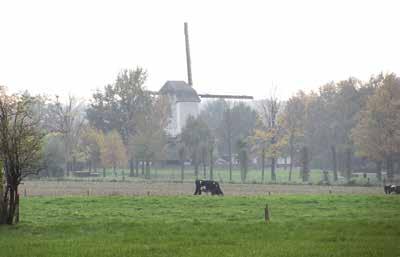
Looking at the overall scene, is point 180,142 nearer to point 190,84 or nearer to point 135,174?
point 135,174

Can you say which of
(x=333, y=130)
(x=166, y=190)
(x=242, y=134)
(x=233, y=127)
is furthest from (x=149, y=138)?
(x=166, y=190)

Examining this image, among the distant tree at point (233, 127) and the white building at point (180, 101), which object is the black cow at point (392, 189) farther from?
the white building at point (180, 101)

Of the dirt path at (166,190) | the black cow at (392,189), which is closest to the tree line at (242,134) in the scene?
the dirt path at (166,190)

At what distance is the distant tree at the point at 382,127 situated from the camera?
62.8m

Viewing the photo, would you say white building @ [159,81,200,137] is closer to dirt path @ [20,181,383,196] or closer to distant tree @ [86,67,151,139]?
distant tree @ [86,67,151,139]

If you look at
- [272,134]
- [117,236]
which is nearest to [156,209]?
[117,236]

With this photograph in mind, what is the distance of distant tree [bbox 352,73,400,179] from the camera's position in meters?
62.8

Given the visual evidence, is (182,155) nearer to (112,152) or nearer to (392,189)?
(112,152)

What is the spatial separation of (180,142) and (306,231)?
223ft

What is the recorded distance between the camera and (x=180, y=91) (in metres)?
111

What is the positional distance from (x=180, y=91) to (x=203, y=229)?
90.1 m

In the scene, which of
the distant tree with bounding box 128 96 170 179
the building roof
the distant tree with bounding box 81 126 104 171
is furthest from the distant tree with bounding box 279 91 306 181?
the building roof

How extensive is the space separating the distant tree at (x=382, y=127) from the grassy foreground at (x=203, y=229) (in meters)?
29.6

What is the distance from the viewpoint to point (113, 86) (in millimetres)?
90562
